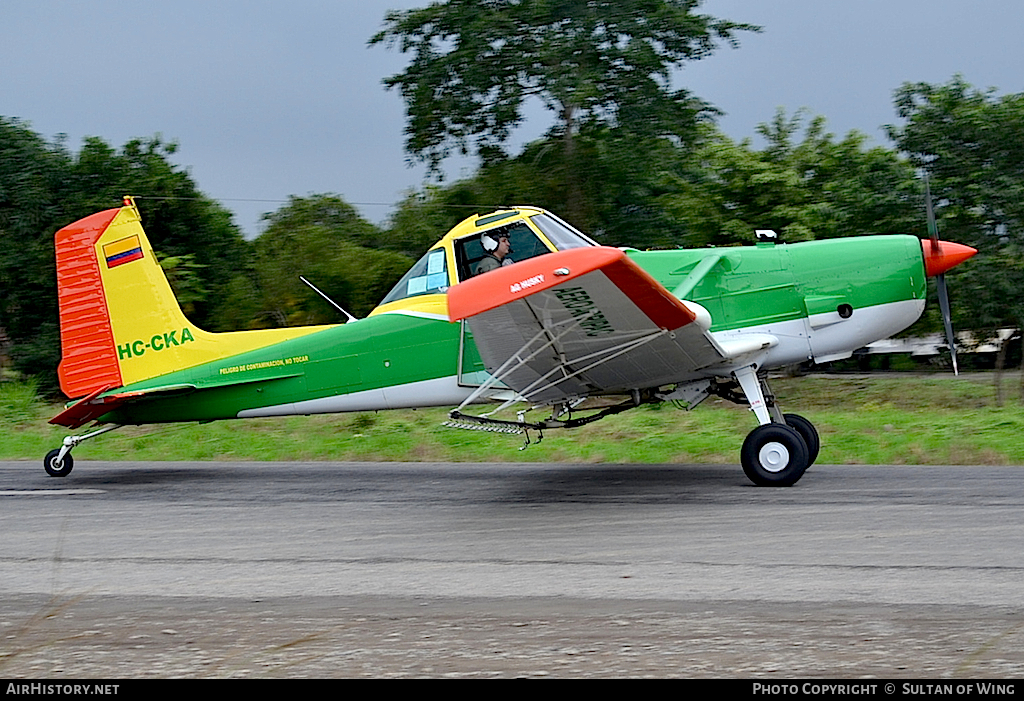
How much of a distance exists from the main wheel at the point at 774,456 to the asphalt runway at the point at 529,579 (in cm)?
27

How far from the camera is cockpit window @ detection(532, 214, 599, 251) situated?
973 cm

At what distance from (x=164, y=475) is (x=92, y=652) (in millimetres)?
7594

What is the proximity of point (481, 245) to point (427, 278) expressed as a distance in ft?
2.25

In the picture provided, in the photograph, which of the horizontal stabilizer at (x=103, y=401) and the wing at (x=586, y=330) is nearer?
the wing at (x=586, y=330)

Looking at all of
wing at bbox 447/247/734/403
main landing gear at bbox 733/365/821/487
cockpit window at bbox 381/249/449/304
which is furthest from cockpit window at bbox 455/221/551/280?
main landing gear at bbox 733/365/821/487

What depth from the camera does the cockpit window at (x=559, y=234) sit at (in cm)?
973

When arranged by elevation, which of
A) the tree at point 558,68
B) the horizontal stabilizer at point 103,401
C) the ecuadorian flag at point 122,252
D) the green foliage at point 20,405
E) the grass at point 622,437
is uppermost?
the tree at point 558,68

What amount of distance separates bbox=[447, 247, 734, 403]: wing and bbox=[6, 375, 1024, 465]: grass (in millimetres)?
3020

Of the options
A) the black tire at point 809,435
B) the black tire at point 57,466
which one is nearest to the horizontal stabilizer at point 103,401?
the black tire at point 57,466

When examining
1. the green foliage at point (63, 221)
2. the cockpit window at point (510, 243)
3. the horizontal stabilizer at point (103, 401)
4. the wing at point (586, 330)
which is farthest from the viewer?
the green foliage at point (63, 221)

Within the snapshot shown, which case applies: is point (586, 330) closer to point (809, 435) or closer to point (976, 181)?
point (809, 435)

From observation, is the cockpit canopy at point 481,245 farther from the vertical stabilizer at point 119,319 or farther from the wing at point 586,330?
the vertical stabilizer at point 119,319

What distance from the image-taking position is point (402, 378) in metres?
10.5

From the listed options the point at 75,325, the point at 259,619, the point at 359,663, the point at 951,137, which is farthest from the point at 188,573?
the point at 951,137
